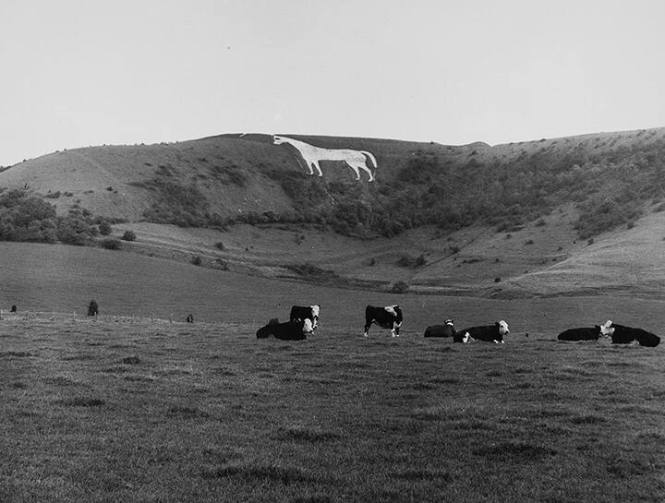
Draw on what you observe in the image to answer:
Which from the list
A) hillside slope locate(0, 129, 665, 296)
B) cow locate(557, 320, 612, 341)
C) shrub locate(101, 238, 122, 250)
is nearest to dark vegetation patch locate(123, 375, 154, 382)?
cow locate(557, 320, 612, 341)

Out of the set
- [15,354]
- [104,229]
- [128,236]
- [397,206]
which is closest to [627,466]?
[15,354]

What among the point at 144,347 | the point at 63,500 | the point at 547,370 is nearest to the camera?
the point at 63,500

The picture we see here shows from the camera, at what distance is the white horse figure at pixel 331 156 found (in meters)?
165

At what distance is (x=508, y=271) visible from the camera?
90.6 meters

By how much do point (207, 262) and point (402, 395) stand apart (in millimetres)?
74302

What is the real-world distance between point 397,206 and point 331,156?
1093 inches

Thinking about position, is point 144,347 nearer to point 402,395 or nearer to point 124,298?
point 402,395

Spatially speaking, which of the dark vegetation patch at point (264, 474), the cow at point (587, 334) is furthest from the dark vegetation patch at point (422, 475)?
the cow at point (587, 334)

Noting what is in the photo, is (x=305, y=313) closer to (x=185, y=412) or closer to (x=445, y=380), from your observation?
(x=445, y=380)

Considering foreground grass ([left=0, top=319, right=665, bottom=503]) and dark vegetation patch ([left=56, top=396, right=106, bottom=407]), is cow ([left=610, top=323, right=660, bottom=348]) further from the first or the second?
dark vegetation patch ([left=56, top=396, right=106, bottom=407])

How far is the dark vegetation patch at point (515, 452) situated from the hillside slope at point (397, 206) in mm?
51595

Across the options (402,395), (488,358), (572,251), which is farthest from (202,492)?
(572,251)

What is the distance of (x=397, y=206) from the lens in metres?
151

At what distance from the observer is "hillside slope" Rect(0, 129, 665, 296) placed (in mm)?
90500
